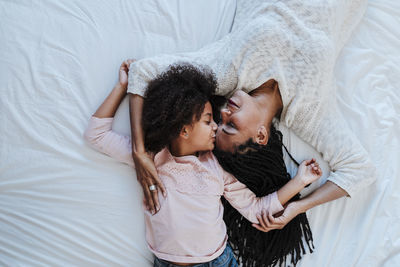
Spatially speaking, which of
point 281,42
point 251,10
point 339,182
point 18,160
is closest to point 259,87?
point 281,42

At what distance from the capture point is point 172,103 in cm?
108

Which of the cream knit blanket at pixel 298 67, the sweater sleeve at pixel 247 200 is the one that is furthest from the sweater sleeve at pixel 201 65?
the sweater sleeve at pixel 247 200

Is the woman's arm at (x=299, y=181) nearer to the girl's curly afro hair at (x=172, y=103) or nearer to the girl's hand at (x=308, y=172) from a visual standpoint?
the girl's hand at (x=308, y=172)

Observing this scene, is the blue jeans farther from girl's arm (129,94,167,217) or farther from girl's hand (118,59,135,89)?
girl's hand (118,59,135,89)

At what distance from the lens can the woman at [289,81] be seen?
1157 millimetres

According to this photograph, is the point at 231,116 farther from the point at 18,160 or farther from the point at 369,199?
the point at 18,160

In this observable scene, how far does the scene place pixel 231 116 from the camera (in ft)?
3.67

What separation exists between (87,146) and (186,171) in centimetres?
36

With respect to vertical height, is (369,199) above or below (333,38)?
below

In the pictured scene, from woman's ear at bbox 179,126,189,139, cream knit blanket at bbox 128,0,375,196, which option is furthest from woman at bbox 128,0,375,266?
woman's ear at bbox 179,126,189,139

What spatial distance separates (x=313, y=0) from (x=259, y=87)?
14.9 inches

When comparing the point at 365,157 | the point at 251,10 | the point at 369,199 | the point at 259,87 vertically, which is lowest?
→ the point at 369,199

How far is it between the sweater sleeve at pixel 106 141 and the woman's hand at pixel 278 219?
482mm

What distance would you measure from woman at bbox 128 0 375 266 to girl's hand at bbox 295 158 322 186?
0.21ft
